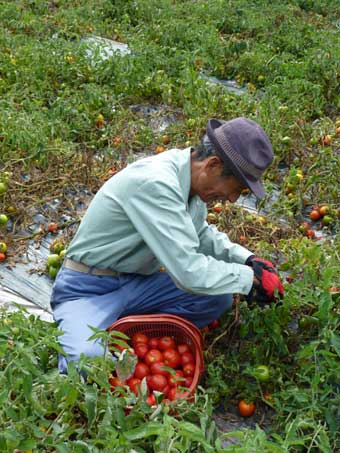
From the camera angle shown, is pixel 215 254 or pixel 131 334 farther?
pixel 215 254

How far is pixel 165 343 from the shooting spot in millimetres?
2590

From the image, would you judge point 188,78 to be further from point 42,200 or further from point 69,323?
point 69,323

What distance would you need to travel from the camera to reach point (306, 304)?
104 inches

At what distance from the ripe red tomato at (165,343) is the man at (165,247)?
15cm

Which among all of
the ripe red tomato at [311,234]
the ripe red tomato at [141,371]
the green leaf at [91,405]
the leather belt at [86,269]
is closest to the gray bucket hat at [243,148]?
the leather belt at [86,269]

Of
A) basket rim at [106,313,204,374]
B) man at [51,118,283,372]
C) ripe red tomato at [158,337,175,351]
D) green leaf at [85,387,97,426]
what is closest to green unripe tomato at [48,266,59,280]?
man at [51,118,283,372]

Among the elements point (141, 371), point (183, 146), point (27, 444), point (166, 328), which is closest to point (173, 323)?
point (166, 328)

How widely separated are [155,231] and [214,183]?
0.33 m

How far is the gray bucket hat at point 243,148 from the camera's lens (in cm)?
231

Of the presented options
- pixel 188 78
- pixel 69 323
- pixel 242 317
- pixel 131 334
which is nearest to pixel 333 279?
pixel 242 317

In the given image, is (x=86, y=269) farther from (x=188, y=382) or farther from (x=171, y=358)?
(x=188, y=382)

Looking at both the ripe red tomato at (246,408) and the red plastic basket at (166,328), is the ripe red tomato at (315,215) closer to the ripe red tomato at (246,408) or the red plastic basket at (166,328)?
the red plastic basket at (166,328)

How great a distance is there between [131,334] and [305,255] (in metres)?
0.86

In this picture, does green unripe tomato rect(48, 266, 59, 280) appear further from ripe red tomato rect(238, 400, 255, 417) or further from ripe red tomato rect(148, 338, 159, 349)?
ripe red tomato rect(238, 400, 255, 417)
